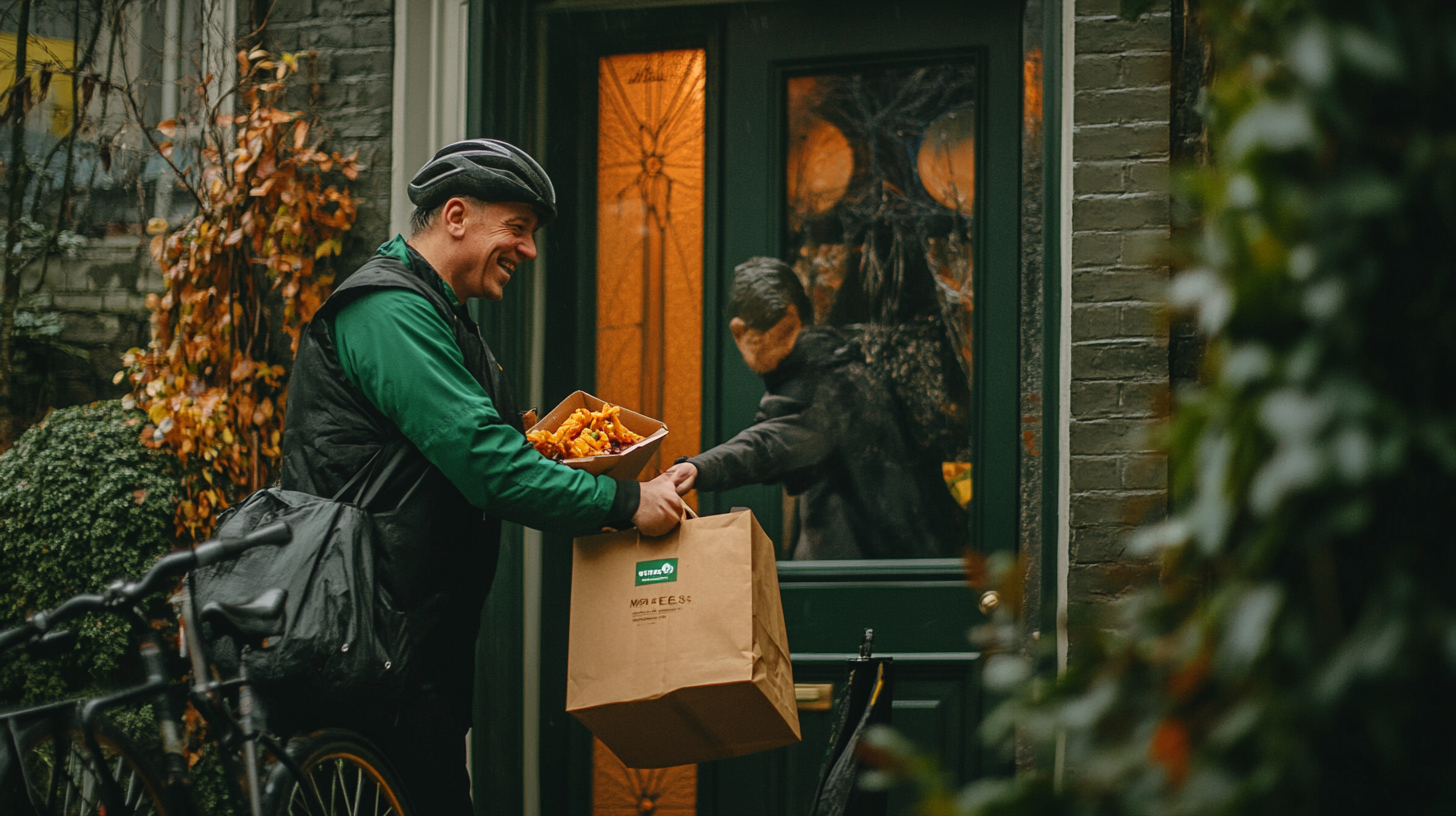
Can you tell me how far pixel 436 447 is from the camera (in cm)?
258

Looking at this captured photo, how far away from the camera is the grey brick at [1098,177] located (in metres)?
3.59

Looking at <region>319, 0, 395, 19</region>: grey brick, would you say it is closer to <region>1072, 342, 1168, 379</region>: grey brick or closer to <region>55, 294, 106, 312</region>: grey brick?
<region>55, 294, 106, 312</region>: grey brick

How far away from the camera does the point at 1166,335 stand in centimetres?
356

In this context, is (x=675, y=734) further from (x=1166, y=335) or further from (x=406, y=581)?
(x=1166, y=335)

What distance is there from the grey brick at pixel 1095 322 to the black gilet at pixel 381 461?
1.80 metres

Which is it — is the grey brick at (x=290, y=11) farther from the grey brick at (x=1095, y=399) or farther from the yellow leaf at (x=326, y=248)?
the grey brick at (x=1095, y=399)

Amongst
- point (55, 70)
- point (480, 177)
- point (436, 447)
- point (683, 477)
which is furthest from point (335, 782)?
point (55, 70)

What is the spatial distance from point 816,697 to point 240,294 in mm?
2282

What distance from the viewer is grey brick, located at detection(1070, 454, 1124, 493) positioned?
3.57 m

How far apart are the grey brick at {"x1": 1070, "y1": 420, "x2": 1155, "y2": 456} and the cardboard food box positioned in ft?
4.09

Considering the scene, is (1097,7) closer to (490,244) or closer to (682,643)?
(490,244)

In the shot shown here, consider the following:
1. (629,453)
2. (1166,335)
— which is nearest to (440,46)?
(629,453)

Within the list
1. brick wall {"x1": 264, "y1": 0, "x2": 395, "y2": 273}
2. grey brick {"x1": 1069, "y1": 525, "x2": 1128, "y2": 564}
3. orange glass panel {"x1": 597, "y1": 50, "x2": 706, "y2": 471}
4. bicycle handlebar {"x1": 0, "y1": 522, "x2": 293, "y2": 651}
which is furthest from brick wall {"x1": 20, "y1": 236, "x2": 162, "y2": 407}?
grey brick {"x1": 1069, "y1": 525, "x2": 1128, "y2": 564}

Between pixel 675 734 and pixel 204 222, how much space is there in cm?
245
